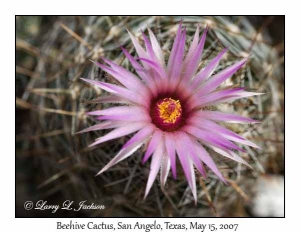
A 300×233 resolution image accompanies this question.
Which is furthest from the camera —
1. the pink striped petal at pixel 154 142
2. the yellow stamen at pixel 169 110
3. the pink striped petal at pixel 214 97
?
the yellow stamen at pixel 169 110

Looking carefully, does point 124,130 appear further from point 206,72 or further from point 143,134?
point 206,72

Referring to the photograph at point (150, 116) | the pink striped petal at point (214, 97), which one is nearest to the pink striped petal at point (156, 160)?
the photograph at point (150, 116)

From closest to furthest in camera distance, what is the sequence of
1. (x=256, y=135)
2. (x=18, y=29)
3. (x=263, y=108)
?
1. (x=256, y=135)
2. (x=263, y=108)
3. (x=18, y=29)

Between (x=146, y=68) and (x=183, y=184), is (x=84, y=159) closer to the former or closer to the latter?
(x=183, y=184)

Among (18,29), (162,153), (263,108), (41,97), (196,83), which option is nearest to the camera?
(162,153)

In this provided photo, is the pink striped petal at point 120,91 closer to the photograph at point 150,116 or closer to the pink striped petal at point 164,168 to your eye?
the photograph at point 150,116

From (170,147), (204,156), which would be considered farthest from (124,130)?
(204,156)
